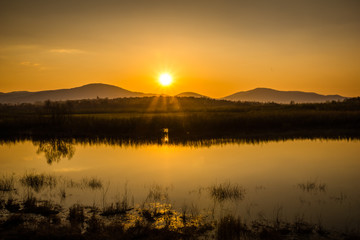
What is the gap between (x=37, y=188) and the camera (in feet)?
39.7

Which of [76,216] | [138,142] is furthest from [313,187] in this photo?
[138,142]

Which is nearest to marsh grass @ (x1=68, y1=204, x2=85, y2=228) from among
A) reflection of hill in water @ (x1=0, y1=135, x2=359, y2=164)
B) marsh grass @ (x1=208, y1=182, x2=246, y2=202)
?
marsh grass @ (x1=208, y1=182, x2=246, y2=202)

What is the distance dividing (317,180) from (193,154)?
877 cm

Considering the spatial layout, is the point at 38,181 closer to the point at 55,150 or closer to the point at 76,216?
the point at 76,216

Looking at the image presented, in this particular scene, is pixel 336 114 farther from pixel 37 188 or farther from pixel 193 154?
pixel 37 188

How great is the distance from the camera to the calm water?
984cm

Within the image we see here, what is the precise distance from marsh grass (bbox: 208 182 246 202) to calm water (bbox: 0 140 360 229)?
0.80ft

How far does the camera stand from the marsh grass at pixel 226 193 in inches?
418

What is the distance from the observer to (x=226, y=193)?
11.0m

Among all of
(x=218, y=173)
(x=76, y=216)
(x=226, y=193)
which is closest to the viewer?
(x=76, y=216)

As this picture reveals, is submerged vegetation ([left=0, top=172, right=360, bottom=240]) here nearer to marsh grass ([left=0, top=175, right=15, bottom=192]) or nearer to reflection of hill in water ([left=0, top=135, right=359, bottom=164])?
marsh grass ([left=0, top=175, right=15, bottom=192])

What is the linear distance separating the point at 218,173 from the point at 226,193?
363 cm

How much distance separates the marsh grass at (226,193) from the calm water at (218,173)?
0.24m

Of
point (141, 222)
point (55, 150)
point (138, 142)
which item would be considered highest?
point (138, 142)
